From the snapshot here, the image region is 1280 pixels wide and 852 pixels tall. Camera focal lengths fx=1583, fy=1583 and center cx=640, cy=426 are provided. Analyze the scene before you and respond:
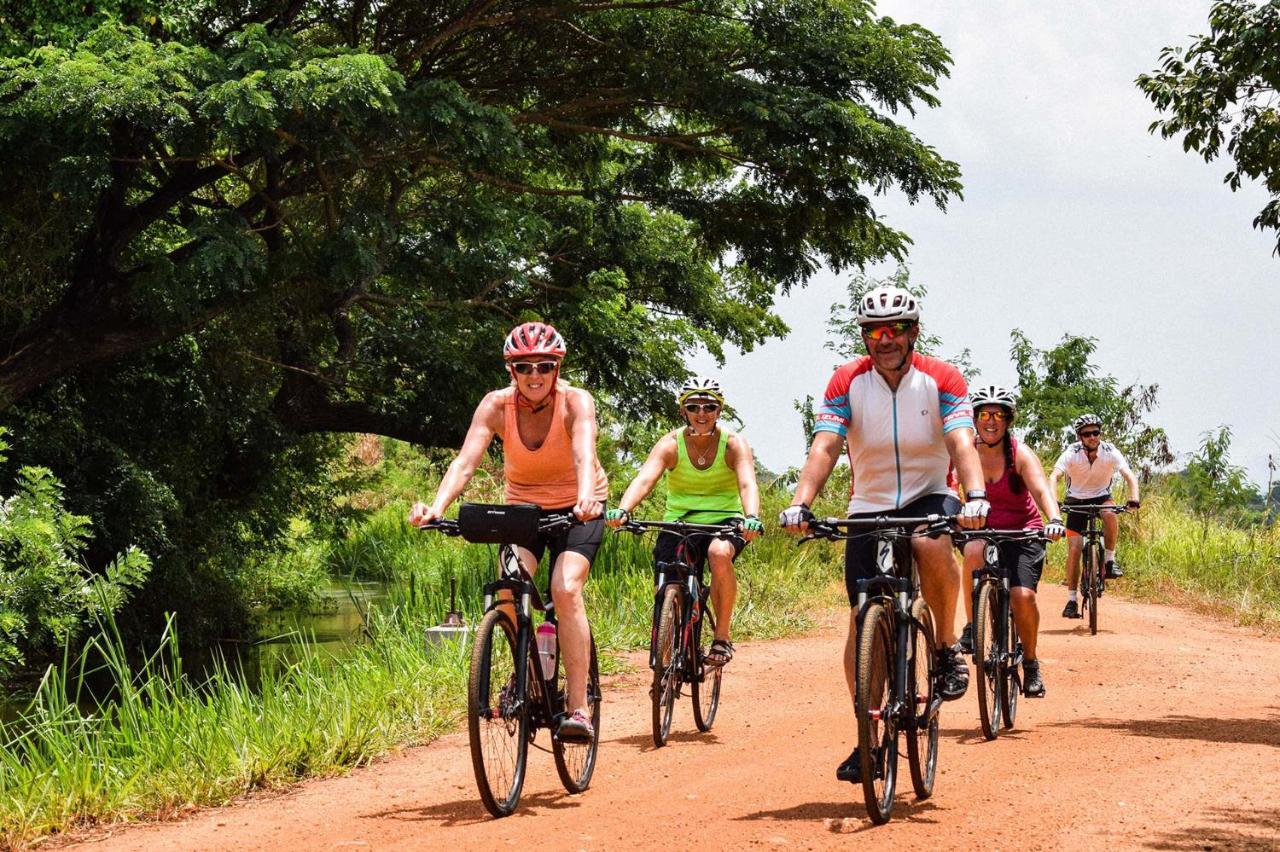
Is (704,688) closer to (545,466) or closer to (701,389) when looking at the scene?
(701,389)

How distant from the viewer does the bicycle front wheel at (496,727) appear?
257 inches

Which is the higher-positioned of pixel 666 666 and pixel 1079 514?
pixel 1079 514

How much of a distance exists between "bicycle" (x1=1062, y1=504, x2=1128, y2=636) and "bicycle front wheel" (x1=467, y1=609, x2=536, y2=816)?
9.35m

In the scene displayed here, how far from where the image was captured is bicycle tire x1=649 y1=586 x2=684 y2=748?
8703 millimetres

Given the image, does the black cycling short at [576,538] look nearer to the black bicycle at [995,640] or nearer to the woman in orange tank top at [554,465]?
the woman in orange tank top at [554,465]

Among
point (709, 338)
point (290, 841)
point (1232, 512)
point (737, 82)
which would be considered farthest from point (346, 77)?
point (1232, 512)

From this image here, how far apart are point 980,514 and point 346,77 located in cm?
869

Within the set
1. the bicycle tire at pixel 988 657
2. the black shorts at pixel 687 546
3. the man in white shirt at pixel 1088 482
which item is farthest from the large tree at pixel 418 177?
the bicycle tire at pixel 988 657

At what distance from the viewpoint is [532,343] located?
7.14m

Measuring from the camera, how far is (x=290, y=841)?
693 centimetres

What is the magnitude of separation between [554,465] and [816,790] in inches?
76.2

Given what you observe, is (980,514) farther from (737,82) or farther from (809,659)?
(737,82)

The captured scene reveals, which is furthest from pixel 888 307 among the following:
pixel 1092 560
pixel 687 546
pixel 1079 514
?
pixel 1079 514

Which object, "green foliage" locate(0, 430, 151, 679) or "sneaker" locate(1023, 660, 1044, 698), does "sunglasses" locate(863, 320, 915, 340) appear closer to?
"sneaker" locate(1023, 660, 1044, 698)
